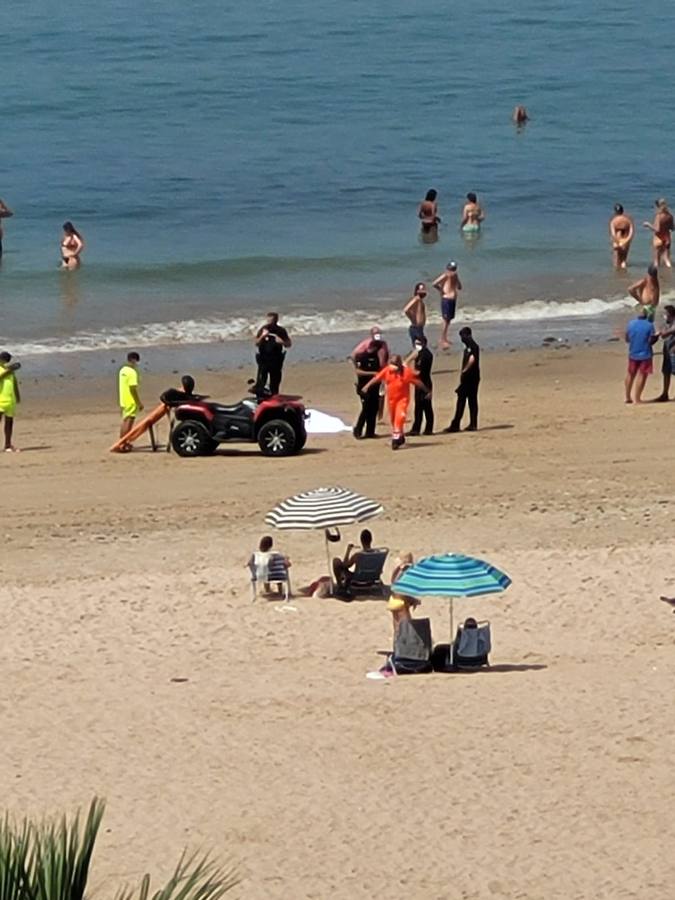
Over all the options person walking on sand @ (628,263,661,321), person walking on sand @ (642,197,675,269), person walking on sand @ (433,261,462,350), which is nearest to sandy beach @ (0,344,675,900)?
person walking on sand @ (628,263,661,321)

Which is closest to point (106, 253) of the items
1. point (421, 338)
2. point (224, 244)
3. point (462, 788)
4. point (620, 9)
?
point (224, 244)

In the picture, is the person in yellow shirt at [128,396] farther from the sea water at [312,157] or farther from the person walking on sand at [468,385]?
the sea water at [312,157]

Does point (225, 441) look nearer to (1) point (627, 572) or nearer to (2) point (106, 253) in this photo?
(1) point (627, 572)

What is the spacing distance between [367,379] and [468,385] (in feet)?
3.27

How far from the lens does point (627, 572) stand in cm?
1571

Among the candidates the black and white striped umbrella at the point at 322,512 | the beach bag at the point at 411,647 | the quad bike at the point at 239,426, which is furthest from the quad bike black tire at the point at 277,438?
the beach bag at the point at 411,647

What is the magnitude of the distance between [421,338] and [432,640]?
333 inches

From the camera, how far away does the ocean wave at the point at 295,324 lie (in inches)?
1035

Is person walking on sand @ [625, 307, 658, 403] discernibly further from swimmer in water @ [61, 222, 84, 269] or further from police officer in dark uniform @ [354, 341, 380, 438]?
swimmer in water @ [61, 222, 84, 269]

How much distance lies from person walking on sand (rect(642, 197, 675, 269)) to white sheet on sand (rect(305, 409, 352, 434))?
10706 mm

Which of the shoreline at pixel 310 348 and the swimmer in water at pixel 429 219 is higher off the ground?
the swimmer in water at pixel 429 219

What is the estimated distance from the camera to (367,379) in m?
20.2

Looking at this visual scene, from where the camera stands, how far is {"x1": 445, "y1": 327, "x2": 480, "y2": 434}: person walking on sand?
20094mm

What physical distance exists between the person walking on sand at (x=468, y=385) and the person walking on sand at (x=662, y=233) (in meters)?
10.6
